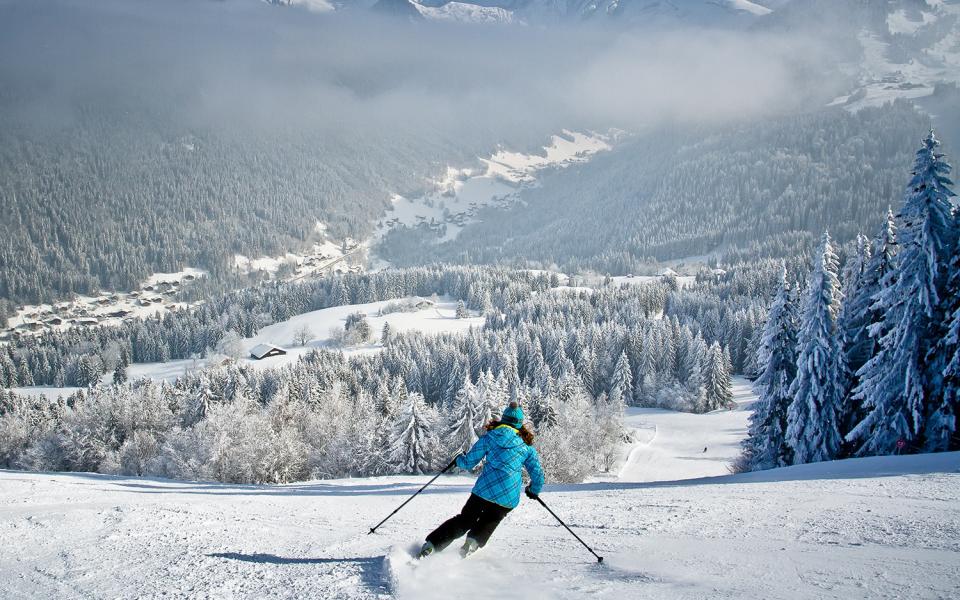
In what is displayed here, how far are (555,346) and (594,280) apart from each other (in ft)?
287

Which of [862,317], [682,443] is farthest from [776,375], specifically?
[682,443]

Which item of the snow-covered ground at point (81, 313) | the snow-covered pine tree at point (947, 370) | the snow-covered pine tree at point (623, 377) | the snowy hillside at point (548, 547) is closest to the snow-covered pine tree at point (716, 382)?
the snow-covered pine tree at point (623, 377)

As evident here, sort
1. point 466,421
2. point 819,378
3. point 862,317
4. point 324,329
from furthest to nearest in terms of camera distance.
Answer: point 324,329 → point 466,421 → point 862,317 → point 819,378

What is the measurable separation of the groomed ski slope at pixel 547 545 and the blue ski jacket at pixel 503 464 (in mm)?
874

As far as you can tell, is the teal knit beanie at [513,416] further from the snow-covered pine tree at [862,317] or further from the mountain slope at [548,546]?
the snow-covered pine tree at [862,317]

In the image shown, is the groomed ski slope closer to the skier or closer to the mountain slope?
the mountain slope

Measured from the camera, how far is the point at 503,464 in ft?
24.6

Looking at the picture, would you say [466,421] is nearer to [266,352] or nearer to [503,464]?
[503,464]

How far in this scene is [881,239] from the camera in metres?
24.3

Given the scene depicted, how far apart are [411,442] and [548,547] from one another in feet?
108

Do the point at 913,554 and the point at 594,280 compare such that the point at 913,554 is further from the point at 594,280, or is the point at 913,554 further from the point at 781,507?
the point at 594,280

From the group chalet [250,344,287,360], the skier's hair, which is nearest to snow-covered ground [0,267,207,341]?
chalet [250,344,287,360]

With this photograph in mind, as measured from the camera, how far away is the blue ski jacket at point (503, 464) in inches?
291

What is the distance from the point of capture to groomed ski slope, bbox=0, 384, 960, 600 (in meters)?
6.13
